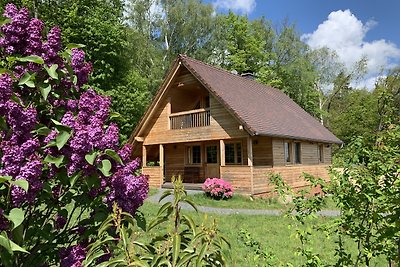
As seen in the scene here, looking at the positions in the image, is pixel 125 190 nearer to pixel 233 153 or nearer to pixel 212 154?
pixel 233 153

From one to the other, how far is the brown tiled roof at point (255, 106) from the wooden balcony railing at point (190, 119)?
5.16 feet

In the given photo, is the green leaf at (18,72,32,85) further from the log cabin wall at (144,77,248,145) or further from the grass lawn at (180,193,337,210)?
the log cabin wall at (144,77,248,145)

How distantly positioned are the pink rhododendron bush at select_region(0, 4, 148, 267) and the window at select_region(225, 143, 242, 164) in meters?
15.7

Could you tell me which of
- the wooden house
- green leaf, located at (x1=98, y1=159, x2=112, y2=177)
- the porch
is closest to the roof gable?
the wooden house

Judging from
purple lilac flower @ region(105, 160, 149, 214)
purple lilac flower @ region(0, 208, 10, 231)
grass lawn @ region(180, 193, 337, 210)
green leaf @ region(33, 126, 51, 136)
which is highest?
green leaf @ region(33, 126, 51, 136)

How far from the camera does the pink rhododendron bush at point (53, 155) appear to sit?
1.62 m

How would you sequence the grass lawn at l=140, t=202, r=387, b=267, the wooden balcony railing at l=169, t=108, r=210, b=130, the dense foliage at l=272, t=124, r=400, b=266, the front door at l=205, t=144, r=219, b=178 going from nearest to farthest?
the dense foliage at l=272, t=124, r=400, b=266 → the grass lawn at l=140, t=202, r=387, b=267 → the wooden balcony railing at l=169, t=108, r=210, b=130 → the front door at l=205, t=144, r=219, b=178

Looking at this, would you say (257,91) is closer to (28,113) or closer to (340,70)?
(28,113)

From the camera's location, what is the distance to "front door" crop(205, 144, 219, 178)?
18.9 meters

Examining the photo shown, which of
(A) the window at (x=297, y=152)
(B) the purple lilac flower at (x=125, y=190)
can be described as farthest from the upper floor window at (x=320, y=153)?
(B) the purple lilac flower at (x=125, y=190)

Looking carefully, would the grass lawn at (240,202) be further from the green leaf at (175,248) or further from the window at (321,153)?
the green leaf at (175,248)

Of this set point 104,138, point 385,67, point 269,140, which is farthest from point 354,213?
point 385,67

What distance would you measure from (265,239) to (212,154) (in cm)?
1190

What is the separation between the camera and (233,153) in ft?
59.1
